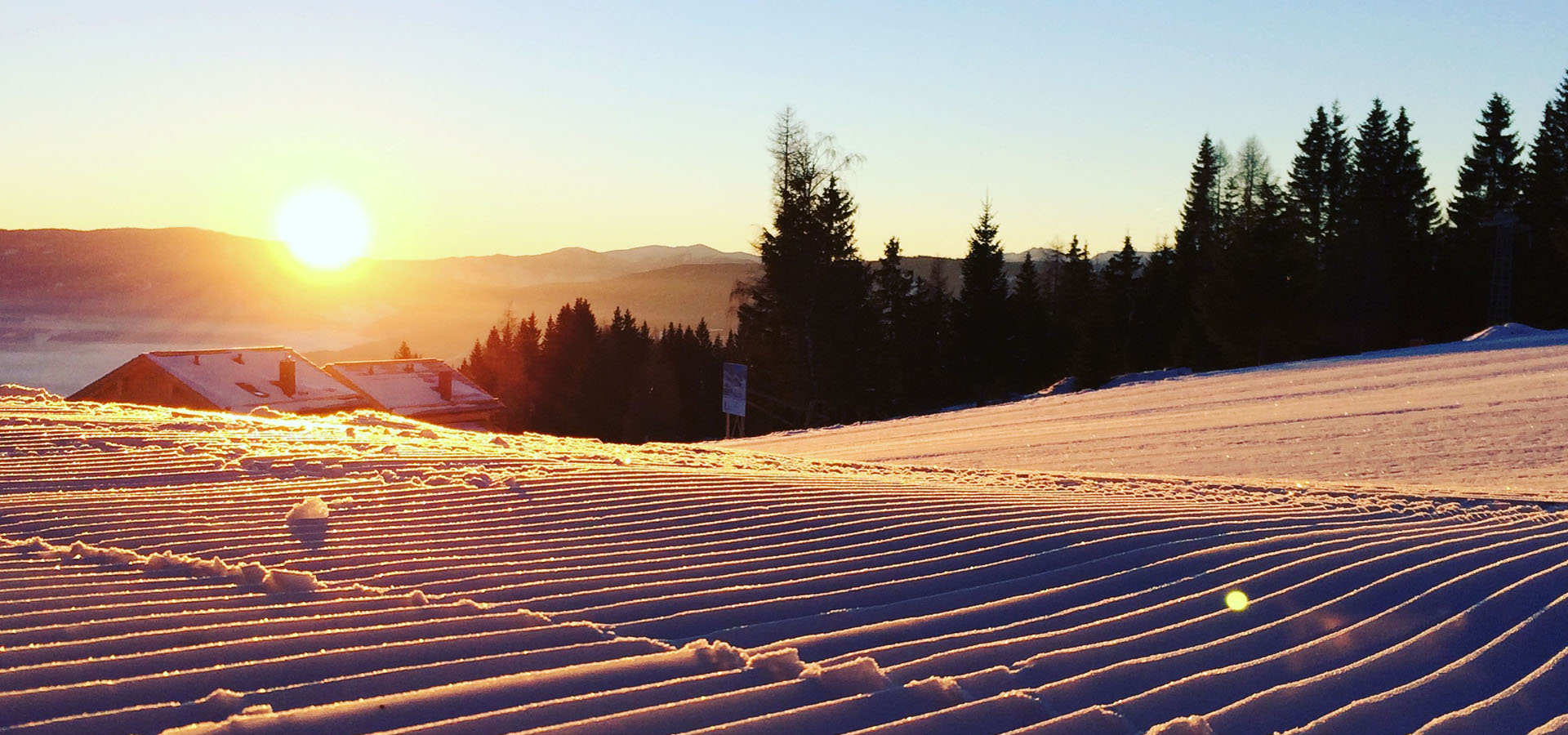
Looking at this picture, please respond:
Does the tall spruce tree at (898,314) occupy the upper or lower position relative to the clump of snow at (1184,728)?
upper

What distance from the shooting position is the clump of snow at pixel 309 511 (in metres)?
5.80

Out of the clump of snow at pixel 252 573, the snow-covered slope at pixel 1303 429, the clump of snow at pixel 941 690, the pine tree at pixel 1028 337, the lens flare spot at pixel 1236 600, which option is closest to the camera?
the clump of snow at pixel 941 690

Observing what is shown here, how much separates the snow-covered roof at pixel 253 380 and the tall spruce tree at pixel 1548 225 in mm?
36919

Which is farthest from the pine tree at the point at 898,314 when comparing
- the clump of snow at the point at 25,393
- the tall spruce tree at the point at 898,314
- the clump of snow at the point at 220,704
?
the clump of snow at the point at 220,704

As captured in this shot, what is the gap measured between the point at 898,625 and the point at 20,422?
8624 mm

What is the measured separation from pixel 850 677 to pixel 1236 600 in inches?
75.5

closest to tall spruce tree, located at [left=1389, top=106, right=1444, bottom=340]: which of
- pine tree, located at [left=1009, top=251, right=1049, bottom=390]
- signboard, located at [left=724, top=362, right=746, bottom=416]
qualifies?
pine tree, located at [left=1009, top=251, right=1049, bottom=390]

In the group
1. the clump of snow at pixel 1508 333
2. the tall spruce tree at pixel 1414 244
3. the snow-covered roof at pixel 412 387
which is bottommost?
the snow-covered roof at pixel 412 387

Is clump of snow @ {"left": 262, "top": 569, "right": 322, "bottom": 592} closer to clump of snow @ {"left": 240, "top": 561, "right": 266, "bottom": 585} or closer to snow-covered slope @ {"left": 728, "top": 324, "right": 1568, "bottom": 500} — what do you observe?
clump of snow @ {"left": 240, "top": 561, "right": 266, "bottom": 585}

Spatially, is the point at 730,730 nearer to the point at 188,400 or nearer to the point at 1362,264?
the point at 188,400

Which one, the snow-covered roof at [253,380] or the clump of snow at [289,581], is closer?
the clump of snow at [289,581]

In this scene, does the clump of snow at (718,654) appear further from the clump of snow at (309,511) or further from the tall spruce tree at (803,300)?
the tall spruce tree at (803,300)

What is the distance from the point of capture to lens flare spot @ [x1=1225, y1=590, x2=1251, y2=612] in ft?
15.6

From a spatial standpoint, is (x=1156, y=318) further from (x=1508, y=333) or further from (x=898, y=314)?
(x=1508, y=333)
